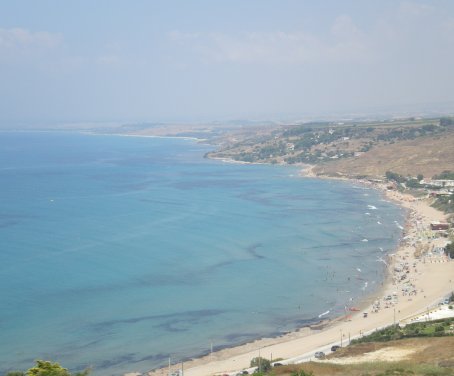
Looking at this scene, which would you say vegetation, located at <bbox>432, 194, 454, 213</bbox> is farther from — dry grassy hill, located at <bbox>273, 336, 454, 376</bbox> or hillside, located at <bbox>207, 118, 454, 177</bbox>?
dry grassy hill, located at <bbox>273, 336, 454, 376</bbox>

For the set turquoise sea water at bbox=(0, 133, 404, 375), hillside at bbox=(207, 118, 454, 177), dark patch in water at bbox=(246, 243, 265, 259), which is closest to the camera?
turquoise sea water at bbox=(0, 133, 404, 375)

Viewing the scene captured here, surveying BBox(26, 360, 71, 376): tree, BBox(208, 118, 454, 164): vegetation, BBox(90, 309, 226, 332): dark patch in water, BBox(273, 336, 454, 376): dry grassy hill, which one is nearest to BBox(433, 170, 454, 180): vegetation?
BBox(208, 118, 454, 164): vegetation

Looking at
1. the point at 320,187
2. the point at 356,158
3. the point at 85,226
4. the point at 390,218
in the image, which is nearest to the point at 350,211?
the point at 390,218

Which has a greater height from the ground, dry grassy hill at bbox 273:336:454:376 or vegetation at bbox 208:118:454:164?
vegetation at bbox 208:118:454:164

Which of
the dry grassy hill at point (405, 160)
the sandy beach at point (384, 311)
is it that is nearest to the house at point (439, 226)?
the sandy beach at point (384, 311)

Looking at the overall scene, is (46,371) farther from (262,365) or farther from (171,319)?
(171,319)

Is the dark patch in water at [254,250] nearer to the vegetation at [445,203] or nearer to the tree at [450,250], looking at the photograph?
the tree at [450,250]

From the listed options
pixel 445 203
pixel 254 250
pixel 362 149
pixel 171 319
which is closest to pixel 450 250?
pixel 254 250

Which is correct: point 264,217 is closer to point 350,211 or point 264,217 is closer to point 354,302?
point 350,211
